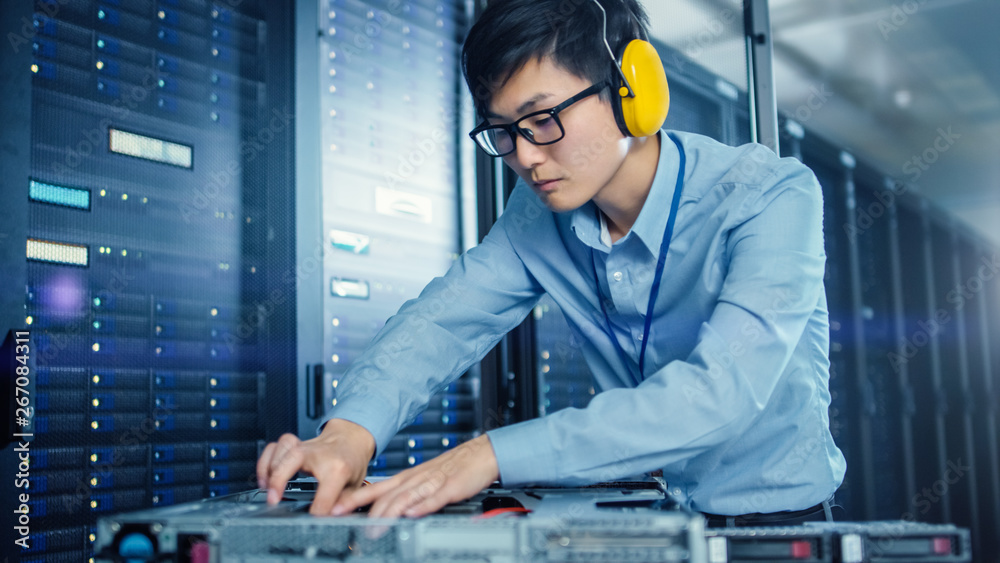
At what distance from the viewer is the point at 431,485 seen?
74 centimetres

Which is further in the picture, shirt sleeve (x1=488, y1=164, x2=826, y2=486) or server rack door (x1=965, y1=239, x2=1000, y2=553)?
server rack door (x1=965, y1=239, x2=1000, y2=553)

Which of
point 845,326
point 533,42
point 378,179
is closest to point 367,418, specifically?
point 533,42

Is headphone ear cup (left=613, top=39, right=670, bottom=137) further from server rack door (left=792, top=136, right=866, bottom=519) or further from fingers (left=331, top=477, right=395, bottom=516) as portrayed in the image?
server rack door (left=792, top=136, right=866, bottom=519)

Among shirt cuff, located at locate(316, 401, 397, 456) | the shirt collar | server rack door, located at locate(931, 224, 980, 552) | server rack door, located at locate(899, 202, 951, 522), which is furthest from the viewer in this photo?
server rack door, located at locate(931, 224, 980, 552)

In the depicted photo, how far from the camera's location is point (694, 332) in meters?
1.13

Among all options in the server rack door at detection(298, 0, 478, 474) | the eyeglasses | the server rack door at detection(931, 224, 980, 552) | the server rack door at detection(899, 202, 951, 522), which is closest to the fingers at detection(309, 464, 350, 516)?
the eyeglasses

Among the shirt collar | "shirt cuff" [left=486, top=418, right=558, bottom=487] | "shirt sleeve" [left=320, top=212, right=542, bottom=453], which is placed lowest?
"shirt cuff" [left=486, top=418, right=558, bottom=487]

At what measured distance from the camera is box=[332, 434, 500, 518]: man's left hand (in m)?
0.70

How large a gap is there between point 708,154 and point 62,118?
1255 millimetres

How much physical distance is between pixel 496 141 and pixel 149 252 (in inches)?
35.9

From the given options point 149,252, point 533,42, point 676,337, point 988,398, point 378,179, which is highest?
point 378,179

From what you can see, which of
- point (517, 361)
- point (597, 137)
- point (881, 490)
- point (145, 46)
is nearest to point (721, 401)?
point (597, 137)

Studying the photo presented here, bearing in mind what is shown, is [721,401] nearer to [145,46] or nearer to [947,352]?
[145,46]

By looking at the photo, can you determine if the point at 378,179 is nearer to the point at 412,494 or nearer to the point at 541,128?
the point at 541,128
